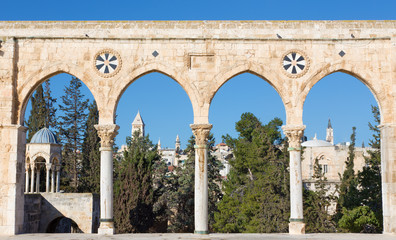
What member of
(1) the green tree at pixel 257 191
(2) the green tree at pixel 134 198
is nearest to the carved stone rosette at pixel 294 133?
(1) the green tree at pixel 257 191

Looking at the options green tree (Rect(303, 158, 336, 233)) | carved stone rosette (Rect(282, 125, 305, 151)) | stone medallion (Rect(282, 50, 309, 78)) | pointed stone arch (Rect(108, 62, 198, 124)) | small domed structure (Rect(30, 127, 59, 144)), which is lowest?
green tree (Rect(303, 158, 336, 233))

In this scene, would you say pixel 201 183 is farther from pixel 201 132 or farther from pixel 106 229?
pixel 106 229

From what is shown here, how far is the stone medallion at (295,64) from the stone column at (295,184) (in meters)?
1.69

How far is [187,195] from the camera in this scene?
118 feet

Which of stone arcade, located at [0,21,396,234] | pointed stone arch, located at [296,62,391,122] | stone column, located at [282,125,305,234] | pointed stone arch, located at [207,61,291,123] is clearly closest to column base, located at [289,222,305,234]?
stone column, located at [282,125,305,234]

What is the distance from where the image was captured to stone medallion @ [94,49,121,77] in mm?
16719

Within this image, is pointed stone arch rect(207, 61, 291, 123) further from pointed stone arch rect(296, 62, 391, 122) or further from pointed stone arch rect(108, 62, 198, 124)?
pointed stone arch rect(108, 62, 198, 124)

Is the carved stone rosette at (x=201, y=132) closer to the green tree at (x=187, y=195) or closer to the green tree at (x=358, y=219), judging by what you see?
the green tree at (x=358, y=219)

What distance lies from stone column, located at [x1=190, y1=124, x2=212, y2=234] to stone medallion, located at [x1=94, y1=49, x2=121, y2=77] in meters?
3.04

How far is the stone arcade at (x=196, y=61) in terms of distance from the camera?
16.5 m

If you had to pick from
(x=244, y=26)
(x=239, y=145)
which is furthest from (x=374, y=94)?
(x=239, y=145)

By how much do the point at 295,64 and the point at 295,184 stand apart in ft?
12.3

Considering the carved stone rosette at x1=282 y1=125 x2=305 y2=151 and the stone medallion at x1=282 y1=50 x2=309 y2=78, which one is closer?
the carved stone rosette at x1=282 y1=125 x2=305 y2=151

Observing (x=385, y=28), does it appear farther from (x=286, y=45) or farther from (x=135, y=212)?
(x=135, y=212)
